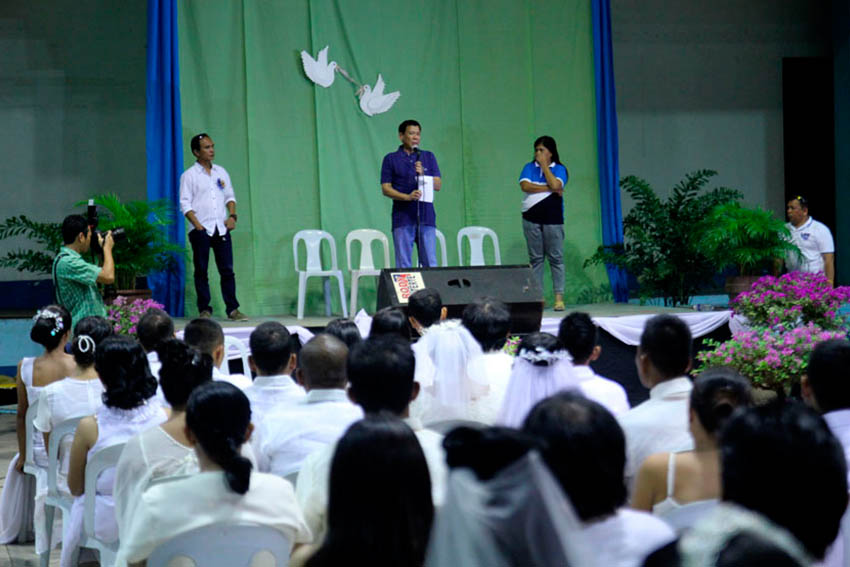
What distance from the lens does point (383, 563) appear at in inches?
59.1

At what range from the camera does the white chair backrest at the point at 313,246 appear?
29.3 feet

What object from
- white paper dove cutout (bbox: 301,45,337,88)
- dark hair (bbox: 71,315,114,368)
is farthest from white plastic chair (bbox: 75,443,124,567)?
white paper dove cutout (bbox: 301,45,337,88)

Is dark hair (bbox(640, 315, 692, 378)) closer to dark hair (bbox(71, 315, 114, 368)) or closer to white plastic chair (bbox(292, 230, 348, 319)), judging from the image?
dark hair (bbox(71, 315, 114, 368))

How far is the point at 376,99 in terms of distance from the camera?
31.4 feet

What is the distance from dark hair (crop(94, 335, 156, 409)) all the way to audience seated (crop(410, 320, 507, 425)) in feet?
3.04

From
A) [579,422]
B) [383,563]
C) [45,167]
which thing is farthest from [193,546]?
[45,167]

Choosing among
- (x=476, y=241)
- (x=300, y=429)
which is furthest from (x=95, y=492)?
→ (x=476, y=241)

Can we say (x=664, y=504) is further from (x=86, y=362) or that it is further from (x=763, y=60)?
(x=763, y=60)

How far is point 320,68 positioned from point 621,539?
821 cm

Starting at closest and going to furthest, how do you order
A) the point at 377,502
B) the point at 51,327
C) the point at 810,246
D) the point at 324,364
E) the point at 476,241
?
the point at 377,502 → the point at 324,364 → the point at 51,327 → the point at 810,246 → the point at 476,241

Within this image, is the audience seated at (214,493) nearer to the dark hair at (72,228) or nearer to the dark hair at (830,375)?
the dark hair at (830,375)

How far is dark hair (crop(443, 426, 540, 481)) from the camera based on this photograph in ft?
4.71

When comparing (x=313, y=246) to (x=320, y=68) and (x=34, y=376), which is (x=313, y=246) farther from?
(x=34, y=376)

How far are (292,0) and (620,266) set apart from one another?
12.9ft
